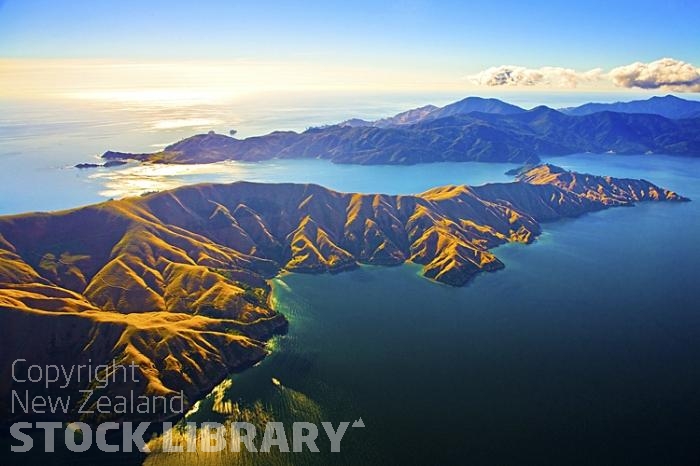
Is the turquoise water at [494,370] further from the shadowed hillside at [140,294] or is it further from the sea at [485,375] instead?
the shadowed hillside at [140,294]

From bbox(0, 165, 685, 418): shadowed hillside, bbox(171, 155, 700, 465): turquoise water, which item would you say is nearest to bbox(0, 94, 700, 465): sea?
bbox(171, 155, 700, 465): turquoise water

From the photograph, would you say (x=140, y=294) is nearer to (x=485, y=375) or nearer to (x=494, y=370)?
(x=485, y=375)

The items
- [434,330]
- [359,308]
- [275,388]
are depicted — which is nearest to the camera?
[275,388]

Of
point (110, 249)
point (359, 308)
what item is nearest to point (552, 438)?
point (359, 308)

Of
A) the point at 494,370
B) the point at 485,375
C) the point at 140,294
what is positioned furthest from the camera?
the point at 140,294

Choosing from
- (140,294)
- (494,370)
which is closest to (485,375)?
(494,370)

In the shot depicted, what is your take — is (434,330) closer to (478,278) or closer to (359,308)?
(359,308)

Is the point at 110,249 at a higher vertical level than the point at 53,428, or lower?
higher

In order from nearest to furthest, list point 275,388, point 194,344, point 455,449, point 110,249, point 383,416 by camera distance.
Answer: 1. point 455,449
2. point 383,416
3. point 275,388
4. point 194,344
5. point 110,249

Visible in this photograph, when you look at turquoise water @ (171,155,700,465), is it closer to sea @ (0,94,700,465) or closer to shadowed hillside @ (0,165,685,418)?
sea @ (0,94,700,465)
